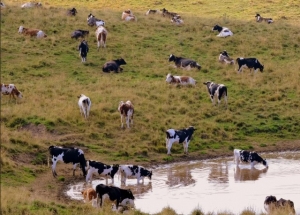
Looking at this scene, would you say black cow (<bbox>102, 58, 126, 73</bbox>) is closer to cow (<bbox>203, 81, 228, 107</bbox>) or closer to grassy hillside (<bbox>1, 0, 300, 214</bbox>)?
grassy hillside (<bbox>1, 0, 300, 214</bbox>)

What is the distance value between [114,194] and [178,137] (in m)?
7.32

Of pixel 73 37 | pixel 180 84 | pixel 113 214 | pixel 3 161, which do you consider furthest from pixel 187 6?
pixel 113 214

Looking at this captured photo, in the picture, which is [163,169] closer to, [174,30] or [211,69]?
[211,69]

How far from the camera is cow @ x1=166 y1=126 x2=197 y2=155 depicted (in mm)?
25453

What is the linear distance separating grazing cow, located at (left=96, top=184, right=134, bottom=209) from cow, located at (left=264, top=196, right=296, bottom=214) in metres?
3.63

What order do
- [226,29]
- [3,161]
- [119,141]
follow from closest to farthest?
1. [3,161]
2. [119,141]
3. [226,29]

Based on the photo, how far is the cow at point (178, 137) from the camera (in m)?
25.5

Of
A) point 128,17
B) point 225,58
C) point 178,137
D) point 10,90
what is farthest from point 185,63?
point 10,90

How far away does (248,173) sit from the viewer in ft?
79.4

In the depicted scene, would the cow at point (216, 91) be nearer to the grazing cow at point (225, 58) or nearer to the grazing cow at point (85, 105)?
the grazing cow at point (225, 58)

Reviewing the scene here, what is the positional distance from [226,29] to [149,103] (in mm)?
12543

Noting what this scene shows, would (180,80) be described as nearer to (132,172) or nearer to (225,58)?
(225,58)

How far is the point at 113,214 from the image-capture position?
17188 mm

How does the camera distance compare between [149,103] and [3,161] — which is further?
[149,103]
